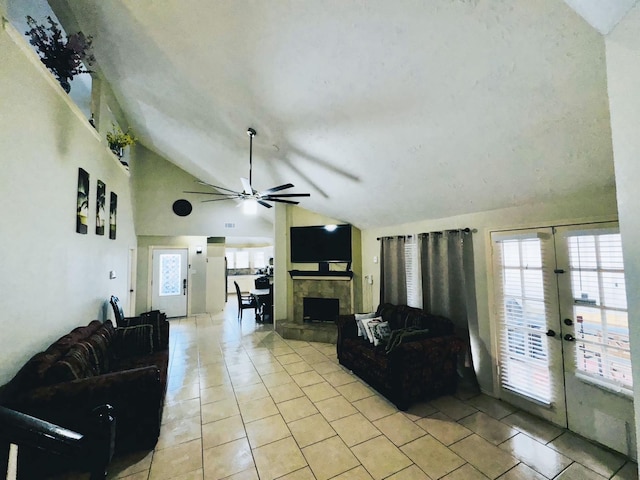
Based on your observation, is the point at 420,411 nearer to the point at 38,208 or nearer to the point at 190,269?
the point at 38,208

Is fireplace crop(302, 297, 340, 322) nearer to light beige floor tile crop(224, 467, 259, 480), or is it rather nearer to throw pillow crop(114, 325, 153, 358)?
throw pillow crop(114, 325, 153, 358)

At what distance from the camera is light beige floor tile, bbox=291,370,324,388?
3.39 meters

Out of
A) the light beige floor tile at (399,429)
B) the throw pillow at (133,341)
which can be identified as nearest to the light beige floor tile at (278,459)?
the light beige floor tile at (399,429)

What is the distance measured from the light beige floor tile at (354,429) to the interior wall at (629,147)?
216cm

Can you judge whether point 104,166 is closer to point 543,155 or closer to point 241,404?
point 241,404

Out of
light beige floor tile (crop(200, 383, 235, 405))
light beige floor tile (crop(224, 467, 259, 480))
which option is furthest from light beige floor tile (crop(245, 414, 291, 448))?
light beige floor tile (crop(200, 383, 235, 405))

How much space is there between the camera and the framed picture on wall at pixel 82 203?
289 cm

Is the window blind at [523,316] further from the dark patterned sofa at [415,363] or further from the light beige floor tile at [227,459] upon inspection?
the light beige floor tile at [227,459]

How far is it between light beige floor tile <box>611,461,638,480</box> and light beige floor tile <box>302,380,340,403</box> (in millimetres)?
2324

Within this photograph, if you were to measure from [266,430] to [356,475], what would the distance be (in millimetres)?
938

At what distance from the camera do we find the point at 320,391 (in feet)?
10.5

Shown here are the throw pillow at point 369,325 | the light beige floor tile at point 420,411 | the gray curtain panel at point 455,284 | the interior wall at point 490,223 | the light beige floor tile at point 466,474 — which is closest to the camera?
the light beige floor tile at point 466,474

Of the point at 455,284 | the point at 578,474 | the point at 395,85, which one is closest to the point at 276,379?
the point at 455,284

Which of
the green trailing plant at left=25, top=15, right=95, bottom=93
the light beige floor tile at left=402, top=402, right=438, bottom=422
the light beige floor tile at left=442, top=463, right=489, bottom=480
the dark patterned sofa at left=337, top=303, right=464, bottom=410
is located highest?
the green trailing plant at left=25, top=15, right=95, bottom=93
